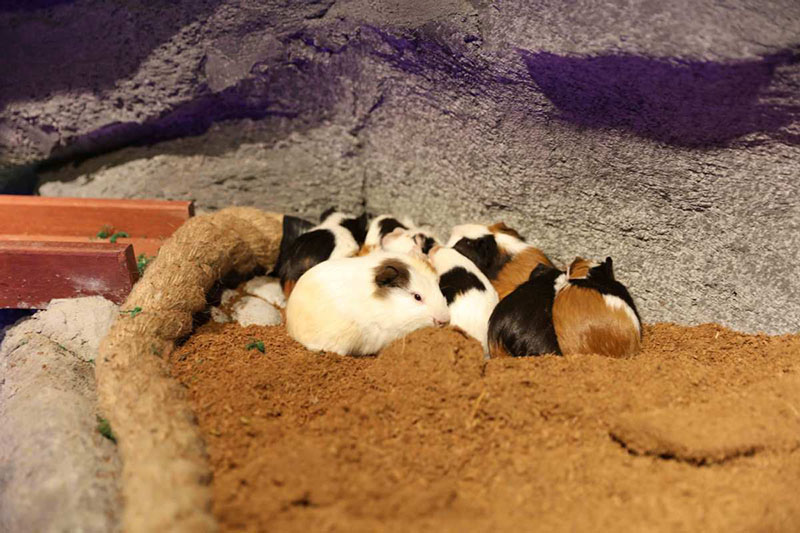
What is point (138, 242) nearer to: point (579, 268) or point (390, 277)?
point (390, 277)

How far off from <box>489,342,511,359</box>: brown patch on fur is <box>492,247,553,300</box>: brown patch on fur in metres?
0.64

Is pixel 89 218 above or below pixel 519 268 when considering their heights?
below

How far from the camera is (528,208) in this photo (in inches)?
145

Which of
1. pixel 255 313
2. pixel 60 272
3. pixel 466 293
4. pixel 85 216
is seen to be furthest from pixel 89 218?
pixel 466 293

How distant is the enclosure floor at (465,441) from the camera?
183cm

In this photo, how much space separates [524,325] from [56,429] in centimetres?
225

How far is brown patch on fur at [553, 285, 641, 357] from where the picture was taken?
9.16 feet

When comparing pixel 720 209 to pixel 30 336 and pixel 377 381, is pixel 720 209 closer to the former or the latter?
pixel 377 381

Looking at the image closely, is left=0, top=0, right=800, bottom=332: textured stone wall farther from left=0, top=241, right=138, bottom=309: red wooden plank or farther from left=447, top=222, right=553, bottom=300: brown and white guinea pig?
left=0, top=241, right=138, bottom=309: red wooden plank

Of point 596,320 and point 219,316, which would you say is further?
point 219,316

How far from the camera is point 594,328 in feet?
9.23

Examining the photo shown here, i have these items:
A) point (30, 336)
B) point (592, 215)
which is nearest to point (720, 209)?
point (592, 215)

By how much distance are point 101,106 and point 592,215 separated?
384 centimetres

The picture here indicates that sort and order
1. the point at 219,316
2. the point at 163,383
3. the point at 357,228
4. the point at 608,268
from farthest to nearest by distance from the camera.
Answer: the point at 357,228, the point at 219,316, the point at 608,268, the point at 163,383
